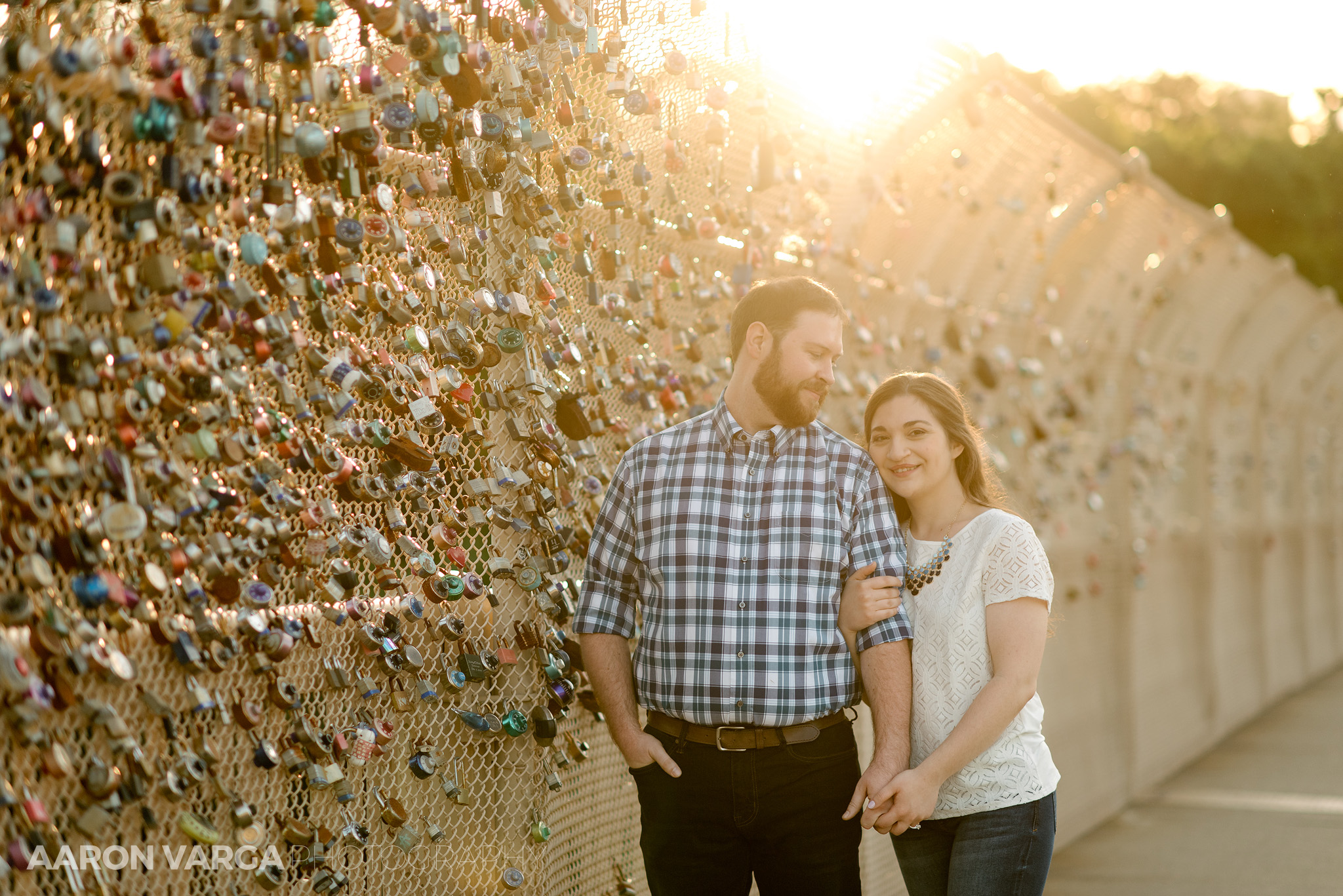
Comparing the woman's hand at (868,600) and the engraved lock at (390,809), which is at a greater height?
the woman's hand at (868,600)

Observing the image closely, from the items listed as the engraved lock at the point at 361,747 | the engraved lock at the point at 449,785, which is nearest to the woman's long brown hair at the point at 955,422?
the engraved lock at the point at 449,785

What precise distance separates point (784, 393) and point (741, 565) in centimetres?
38

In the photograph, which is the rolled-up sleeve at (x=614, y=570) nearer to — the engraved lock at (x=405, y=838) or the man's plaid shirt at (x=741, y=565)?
the man's plaid shirt at (x=741, y=565)

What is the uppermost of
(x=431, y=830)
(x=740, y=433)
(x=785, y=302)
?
(x=785, y=302)

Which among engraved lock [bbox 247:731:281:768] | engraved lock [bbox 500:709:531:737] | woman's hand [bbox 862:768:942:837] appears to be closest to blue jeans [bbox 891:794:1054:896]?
woman's hand [bbox 862:768:942:837]

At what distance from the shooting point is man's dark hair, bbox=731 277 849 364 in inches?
107

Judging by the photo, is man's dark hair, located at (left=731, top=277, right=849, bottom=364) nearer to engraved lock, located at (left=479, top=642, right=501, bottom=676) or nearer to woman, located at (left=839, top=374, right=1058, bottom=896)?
woman, located at (left=839, top=374, right=1058, bottom=896)

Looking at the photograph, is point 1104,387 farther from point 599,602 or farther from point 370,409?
point 370,409

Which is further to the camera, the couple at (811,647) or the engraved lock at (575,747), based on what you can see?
the engraved lock at (575,747)

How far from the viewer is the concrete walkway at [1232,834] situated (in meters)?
5.33

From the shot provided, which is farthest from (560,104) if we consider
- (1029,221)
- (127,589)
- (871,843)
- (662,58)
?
(1029,221)

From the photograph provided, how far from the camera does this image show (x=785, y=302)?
8.97 ft

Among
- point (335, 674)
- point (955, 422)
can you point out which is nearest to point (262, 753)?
point (335, 674)

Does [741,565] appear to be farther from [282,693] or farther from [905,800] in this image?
[282,693]
